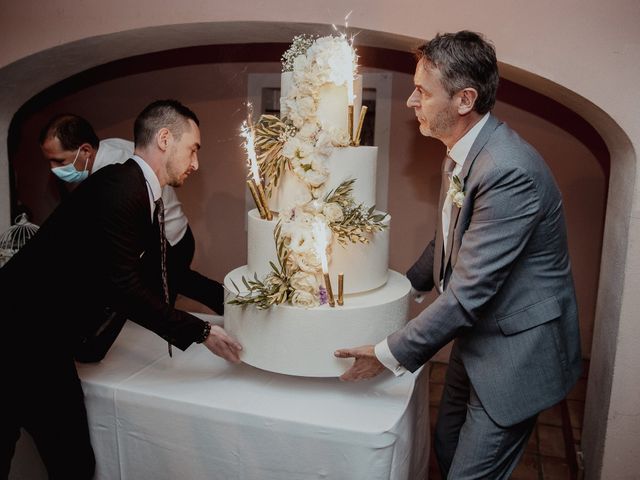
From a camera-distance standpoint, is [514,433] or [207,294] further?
[207,294]

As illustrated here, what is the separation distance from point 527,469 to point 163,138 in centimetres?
251

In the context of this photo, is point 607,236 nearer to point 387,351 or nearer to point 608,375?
point 608,375

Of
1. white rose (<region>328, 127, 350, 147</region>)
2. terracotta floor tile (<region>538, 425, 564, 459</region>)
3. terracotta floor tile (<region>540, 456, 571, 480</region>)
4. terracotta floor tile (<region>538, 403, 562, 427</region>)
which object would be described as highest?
white rose (<region>328, 127, 350, 147</region>)

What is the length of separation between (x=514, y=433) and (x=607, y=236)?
1.36 metres

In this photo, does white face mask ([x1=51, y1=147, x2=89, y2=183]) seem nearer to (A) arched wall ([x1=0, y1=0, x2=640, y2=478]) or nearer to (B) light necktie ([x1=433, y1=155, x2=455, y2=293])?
(A) arched wall ([x1=0, y1=0, x2=640, y2=478])

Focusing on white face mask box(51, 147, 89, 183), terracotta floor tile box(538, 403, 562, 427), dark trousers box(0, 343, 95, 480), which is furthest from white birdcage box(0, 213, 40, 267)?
terracotta floor tile box(538, 403, 562, 427)

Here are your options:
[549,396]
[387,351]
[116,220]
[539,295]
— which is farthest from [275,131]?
[549,396]

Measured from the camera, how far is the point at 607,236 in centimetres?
289

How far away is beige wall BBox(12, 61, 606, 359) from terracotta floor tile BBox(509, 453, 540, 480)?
111 centimetres

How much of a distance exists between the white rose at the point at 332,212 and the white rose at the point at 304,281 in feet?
0.68

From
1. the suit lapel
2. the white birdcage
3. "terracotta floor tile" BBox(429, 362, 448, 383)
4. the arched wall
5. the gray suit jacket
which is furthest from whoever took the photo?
"terracotta floor tile" BBox(429, 362, 448, 383)

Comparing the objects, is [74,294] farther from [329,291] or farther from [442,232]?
[442,232]

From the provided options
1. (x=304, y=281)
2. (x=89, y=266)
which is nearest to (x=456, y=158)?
(x=304, y=281)

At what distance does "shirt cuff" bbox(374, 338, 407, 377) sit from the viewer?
6.36ft
